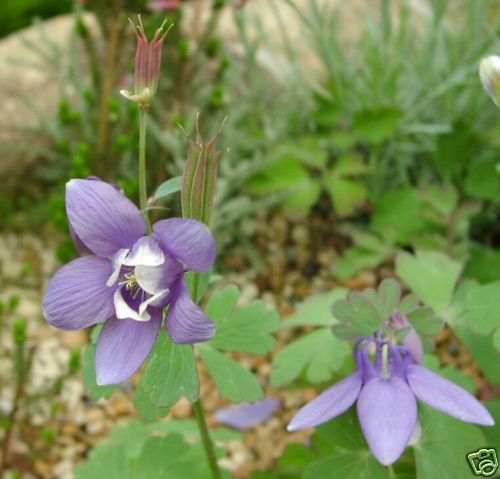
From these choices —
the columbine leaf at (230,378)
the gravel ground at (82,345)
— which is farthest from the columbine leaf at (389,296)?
the gravel ground at (82,345)

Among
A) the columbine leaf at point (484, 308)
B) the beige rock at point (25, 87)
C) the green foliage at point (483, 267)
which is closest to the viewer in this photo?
the columbine leaf at point (484, 308)

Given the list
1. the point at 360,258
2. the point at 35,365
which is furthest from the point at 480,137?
the point at 35,365

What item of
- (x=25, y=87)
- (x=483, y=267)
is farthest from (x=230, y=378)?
(x=25, y=87)

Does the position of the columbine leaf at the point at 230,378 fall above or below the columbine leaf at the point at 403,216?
above

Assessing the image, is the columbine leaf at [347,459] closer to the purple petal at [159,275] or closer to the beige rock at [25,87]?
the purple petal at [159,275]

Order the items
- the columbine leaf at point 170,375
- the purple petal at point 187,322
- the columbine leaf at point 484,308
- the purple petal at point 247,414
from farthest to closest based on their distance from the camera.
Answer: the purple petal at point 247,414 < the columbine leaf at point 484,308 < the columbine leaf at point 170,375 < the purple petal at point 187,322

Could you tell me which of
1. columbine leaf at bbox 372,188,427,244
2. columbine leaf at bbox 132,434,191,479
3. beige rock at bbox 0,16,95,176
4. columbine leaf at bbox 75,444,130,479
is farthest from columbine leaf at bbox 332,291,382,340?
beige rock at bbox 0,16,95,176

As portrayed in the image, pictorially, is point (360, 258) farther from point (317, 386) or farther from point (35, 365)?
point (35, 365)
